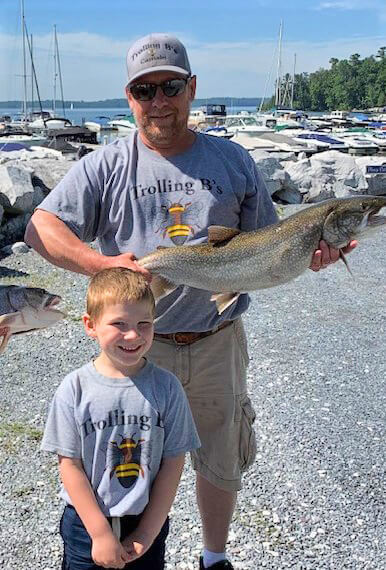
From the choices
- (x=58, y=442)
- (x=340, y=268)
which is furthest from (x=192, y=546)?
(x=340, y=268)

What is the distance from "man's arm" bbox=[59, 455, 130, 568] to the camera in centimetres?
226

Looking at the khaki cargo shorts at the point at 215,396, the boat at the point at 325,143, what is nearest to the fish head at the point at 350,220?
the khaki cargo shorts at the point at 215,396

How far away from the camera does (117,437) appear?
2.36 meters

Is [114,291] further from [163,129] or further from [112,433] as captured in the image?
[163,129]

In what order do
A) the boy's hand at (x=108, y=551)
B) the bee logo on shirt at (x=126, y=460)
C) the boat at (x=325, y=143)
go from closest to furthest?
the boy's hand at (x=108, y=551), the bee logo on shirt at (x=126, y=460), the boat at (x=325, y=143)

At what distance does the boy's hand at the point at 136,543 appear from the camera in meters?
2.32

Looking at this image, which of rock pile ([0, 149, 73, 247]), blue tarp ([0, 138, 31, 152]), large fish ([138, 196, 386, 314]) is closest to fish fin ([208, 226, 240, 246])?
large fish ([138, 196, 386, 314])

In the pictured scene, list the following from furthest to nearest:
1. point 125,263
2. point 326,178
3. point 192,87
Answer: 1. point 326,178
2. point 192,87
3. point 125,263

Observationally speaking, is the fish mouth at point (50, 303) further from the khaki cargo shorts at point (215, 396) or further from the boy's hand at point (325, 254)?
the boy's hand at point (325, 254)

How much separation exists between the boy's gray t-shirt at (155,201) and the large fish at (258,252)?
5.0 inches

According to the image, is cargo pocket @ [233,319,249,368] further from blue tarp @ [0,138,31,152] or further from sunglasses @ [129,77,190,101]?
blue tarp @ [0,138,31,152]

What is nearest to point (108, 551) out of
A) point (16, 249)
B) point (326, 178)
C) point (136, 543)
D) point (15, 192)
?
point (136, 543)

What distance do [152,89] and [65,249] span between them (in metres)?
0.86

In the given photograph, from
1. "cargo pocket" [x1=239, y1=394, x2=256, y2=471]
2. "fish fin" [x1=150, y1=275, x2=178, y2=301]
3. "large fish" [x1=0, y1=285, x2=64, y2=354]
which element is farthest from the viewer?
"cargo pocket" [x1=239, y1=394, x2=256, y2=471]
